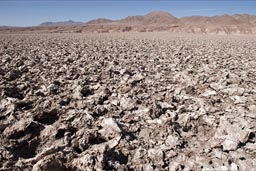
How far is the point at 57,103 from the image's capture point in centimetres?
420

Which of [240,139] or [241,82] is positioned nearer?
[240,139]

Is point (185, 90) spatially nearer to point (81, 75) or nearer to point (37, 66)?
point (81, 75)

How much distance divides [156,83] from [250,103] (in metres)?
2.08

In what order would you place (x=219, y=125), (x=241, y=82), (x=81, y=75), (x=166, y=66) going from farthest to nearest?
(x=166, y=66) < (x=81, y=75) < (x=241, y=82) < (x=219, y=125)

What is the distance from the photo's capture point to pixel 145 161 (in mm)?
2752

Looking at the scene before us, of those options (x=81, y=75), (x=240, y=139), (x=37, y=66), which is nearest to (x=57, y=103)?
(x=81, y=75)

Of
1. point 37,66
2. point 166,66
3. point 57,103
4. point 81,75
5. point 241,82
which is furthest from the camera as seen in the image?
point 166,66

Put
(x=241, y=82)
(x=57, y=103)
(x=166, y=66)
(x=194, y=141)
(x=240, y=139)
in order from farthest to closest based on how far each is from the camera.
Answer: (x=166, y=66) < (x=241, y=82) < (x=57, y=103) < (x=194, y=141) < (x=240, y=139)

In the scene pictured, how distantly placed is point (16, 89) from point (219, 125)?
398cm

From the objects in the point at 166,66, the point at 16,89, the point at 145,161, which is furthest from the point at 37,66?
the point at 145,161

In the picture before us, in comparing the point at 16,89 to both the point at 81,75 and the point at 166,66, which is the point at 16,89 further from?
the point at 166,66

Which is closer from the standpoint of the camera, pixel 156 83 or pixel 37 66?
pixel 156 83

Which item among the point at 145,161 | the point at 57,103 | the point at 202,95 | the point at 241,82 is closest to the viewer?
the point at 145,161

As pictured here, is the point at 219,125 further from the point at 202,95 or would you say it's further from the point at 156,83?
the point at 156,83
